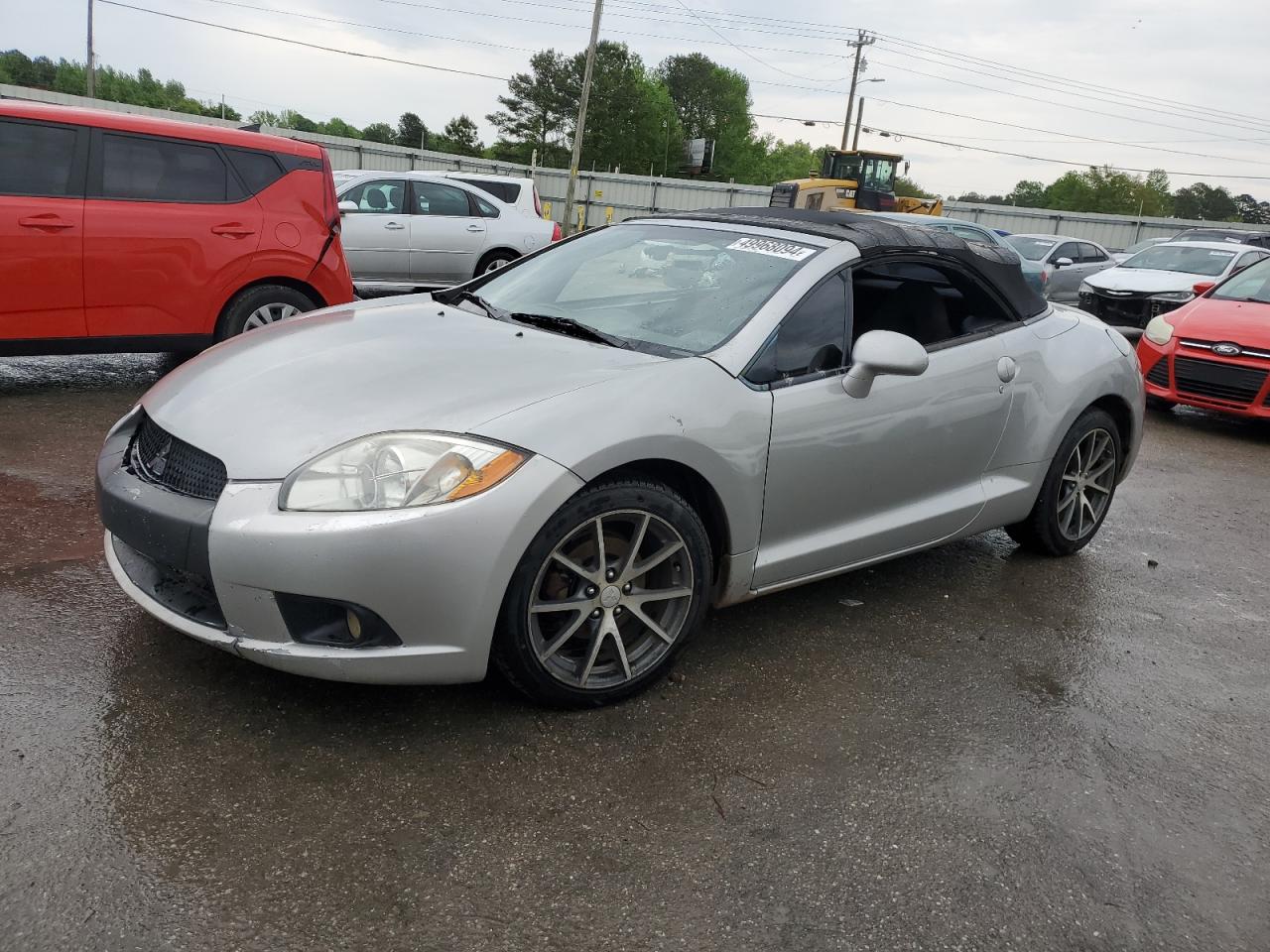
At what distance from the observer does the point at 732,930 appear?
84.0 inches

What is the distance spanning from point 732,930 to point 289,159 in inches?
243

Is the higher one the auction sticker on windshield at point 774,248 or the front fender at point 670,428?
the auction sticker on windshield at point 774,248

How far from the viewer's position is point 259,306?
6.59 meters

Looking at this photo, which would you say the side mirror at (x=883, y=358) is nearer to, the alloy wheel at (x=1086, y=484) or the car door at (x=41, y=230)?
the alloy wheel at (x=1086, y=484)

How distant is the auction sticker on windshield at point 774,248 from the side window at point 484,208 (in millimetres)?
9274

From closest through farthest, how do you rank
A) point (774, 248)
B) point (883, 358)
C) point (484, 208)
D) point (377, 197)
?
1. point (883, 358)
2. point (774, 248)
3. point (377, 197)
4. point (484, 208)

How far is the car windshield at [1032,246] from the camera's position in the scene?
1739 cm

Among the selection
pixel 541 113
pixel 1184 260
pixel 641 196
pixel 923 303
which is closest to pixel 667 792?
pixel 923 303

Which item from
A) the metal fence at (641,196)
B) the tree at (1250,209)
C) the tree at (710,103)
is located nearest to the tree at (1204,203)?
the tree at (1250,209)

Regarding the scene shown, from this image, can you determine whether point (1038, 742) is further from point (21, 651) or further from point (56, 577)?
point (56, 577)

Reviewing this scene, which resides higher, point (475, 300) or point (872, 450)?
point (475, 300)

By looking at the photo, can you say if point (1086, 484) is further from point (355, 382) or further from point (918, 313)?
point (355, 382)

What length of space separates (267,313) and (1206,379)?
287 inches

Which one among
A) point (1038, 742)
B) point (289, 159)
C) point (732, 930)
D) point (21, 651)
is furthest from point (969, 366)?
point (289, 159)
